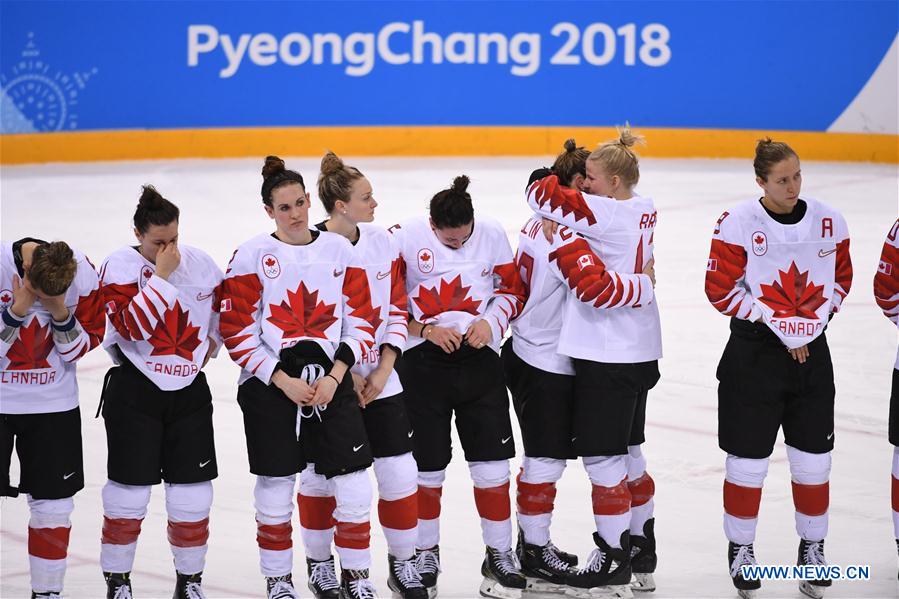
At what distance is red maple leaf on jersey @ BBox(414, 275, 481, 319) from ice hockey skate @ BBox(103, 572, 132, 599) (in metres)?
1.14

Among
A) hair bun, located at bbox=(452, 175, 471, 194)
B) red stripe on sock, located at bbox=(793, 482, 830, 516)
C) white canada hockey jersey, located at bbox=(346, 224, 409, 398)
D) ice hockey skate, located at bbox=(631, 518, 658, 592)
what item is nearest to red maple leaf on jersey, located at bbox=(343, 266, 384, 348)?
white canada hockey jersey, located at bbox=(346, 224, 409, 398)

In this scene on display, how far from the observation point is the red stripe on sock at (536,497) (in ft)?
13.0

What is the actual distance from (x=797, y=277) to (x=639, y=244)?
0.46 metres

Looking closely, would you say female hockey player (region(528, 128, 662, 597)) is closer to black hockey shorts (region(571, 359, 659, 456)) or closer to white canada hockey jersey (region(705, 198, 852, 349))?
black hockey shorts (region(571, 359, 659, 456))

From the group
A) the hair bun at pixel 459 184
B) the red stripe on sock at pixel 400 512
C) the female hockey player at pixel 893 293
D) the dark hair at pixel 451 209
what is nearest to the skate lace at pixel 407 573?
the red stripe on sock at pixel 400 512

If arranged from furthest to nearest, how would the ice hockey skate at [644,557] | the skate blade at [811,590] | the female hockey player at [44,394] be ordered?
the ice hockey skate at [644,557] → the skate blade at [811,590] → the female hockey player at [44,394]

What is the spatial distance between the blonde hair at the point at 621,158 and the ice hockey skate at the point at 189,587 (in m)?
1.63

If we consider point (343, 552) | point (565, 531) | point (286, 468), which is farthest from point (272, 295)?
point (565, 531)

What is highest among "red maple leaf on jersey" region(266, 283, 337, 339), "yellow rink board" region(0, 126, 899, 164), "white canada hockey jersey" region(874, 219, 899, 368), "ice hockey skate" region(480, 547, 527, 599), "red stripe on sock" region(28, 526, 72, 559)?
"yellow rink board" region(0, 126, 899, 164)

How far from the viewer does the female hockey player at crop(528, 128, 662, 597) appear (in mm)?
3852

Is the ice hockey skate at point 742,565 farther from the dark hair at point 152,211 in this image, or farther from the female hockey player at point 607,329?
the dark hair at point 152,211

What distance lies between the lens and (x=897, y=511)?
3945mm

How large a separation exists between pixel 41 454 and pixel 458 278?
1.25 m

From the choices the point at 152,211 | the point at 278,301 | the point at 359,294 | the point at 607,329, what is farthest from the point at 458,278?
the point at 152,211
